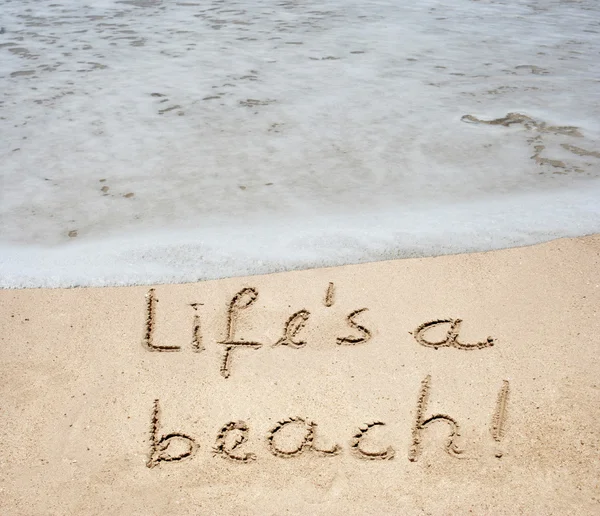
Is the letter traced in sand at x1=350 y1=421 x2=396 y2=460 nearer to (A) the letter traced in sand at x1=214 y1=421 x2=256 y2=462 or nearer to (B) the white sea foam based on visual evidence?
(A) the letter traced in sand at x1=214 y1=421 x2=256 y2=462

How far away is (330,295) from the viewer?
7.66ft

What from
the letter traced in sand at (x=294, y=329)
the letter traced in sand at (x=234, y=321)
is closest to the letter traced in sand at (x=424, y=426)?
the letter traced in sand at (x=294, y=329)

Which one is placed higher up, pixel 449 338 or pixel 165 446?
pixel 449 338

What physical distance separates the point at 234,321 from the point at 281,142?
167 centimetres

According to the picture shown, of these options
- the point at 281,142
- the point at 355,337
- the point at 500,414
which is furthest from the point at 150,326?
the point at 281,142

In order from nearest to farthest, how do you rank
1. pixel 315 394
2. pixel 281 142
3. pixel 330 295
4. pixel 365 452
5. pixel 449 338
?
pixel 365 452 → pixel 315 394 → pixel 449 338 → pixel 330 295 → pixel 281 142

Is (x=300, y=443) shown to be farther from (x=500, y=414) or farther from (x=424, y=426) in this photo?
(x=500, y=414)

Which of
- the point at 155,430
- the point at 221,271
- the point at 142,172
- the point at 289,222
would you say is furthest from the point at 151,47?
the point at 155,430

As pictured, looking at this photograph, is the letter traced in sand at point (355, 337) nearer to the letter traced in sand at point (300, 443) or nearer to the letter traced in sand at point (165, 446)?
the letter traced in sand at point (300, 443)

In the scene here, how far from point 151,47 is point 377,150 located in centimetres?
264

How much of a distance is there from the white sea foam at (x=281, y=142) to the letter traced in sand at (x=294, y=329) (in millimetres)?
310

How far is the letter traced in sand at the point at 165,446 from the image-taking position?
1.75 meters

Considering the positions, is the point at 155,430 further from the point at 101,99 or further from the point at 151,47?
the point at 151,47

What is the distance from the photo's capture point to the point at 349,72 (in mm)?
4707
